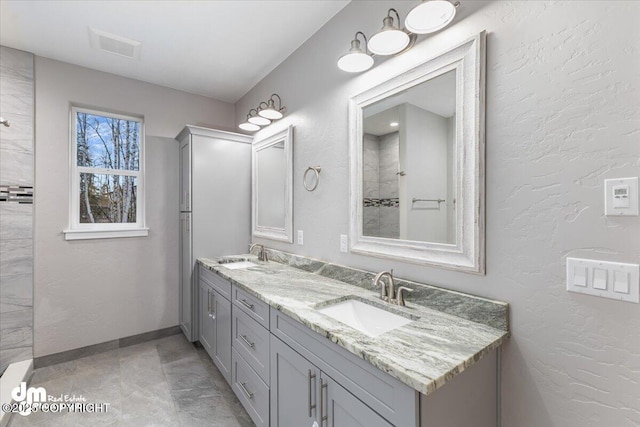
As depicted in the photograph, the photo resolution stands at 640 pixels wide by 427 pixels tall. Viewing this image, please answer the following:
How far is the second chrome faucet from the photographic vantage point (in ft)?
4.72

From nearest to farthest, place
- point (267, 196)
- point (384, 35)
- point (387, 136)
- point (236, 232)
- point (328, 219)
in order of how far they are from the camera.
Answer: point (384, 35) < point (387, 136) < point (328, 219) < point (267, 196) < point (236, 232)

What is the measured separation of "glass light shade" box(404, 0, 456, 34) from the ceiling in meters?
0.81

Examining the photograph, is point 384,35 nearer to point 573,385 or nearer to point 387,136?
point 387,136

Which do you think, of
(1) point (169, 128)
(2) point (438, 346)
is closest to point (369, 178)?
(2) point (438, 346)

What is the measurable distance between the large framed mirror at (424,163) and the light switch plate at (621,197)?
39 cm

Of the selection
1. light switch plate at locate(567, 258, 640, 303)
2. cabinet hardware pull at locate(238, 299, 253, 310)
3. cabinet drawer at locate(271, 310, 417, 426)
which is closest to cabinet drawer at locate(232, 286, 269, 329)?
cabinet hardware pull at locate(238, 299, 253, 310)

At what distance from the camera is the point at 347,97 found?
1906 mm

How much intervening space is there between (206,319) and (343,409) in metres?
1.86

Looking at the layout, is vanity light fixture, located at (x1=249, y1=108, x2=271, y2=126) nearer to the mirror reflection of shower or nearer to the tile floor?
the mirror reflection of shower

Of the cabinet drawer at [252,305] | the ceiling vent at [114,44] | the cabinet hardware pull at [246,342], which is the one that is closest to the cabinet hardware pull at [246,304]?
the cabinet drawer at [252,305]

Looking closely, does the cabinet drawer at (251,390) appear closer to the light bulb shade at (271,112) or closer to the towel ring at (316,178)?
the towel ring at (316,178)

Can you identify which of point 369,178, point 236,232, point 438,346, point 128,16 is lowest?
point 438,346

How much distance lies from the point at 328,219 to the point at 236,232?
1.35 meters

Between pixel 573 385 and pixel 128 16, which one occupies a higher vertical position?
pixel 128 16
